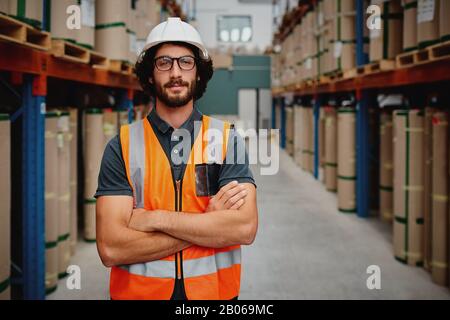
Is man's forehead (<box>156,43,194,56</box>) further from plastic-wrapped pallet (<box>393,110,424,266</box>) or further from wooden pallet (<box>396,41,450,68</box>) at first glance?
plastic-wrapped pallet (<box>393,110,424,266</box>)

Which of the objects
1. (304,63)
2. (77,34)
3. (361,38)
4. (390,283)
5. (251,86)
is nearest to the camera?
(390,283)

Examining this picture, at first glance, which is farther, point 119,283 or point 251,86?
point 251,86

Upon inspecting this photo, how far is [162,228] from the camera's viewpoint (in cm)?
178

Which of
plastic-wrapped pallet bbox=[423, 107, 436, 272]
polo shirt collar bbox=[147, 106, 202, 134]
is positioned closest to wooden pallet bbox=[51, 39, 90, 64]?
polo shirt collar bbox=[147, 106, 202, 134]

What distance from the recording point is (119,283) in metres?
1.87

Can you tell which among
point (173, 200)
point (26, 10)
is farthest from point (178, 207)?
point (26, 10)

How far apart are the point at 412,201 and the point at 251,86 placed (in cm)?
1432

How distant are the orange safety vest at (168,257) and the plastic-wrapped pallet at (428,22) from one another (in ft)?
8.89

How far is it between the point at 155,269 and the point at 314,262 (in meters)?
2.80

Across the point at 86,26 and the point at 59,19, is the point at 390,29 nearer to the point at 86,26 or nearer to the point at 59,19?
the point at 86,26

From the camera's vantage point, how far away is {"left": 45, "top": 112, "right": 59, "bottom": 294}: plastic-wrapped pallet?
365cm

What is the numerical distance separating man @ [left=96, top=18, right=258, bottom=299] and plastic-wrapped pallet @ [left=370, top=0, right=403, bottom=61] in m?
3.59
